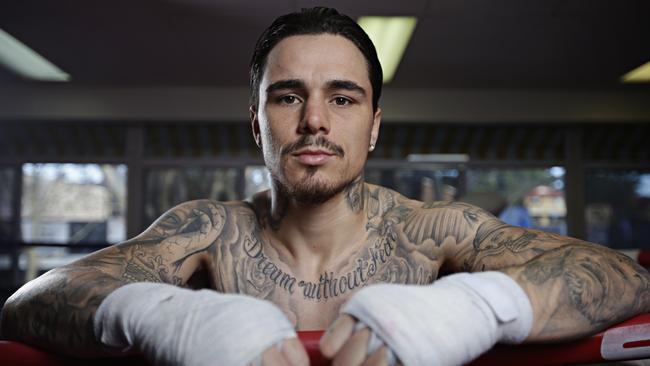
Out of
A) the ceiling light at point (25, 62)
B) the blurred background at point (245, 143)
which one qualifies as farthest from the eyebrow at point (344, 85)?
the ceiling light at point (25, 62)

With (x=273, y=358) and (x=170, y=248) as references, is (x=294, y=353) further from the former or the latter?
(x=170, y=248)

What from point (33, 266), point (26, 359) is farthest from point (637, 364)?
point (33, 266)

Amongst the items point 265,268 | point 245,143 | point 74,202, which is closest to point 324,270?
point 265,268

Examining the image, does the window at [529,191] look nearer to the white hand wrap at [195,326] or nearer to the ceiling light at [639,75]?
the ceiling light at [639,75]

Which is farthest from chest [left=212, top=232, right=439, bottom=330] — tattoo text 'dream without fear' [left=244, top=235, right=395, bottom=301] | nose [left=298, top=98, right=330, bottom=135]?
nose [left=298, top=98, right=330, bottom=135]

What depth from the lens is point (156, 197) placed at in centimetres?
588

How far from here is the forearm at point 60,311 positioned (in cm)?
65

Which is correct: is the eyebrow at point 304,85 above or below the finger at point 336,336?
above

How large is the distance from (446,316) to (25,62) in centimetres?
518

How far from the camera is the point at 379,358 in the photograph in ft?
1.63

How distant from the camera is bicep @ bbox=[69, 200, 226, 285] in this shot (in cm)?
100

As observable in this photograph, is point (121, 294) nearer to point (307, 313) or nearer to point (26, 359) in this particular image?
point (26, 359)

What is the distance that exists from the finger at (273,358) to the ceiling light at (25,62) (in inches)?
169

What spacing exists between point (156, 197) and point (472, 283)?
5.67 m
